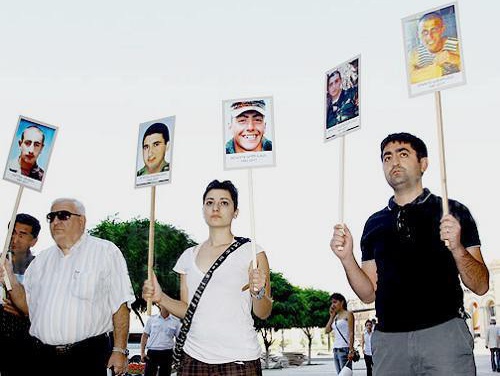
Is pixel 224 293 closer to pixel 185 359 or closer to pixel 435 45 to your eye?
pixel 185 359

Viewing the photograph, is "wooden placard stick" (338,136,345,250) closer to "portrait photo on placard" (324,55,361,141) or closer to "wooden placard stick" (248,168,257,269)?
"portrait photo on placard" (324,55,361,141)

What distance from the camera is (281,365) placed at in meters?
46.0

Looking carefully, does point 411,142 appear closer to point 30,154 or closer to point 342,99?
point 342,99

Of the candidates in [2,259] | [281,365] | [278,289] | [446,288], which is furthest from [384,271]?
[278,289]

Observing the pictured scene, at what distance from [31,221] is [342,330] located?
657 centimetres

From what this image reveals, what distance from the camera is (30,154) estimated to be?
646 cm

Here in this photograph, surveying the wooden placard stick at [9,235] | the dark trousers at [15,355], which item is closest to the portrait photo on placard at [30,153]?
the wooden placard stick at [9,235]

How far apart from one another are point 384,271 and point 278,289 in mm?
54614

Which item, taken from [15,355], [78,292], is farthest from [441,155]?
[15,355]

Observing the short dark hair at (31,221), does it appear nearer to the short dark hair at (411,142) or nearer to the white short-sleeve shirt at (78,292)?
the white short-sleeve shirt at (78,292)

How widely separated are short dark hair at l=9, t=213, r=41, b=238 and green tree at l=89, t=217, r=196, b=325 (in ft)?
105

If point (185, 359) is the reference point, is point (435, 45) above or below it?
above

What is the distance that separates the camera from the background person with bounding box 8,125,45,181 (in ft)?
21.0

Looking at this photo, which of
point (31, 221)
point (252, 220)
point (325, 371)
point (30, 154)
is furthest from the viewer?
point (325, 371)
